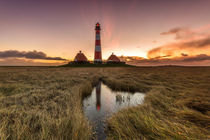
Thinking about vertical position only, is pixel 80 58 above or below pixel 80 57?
below

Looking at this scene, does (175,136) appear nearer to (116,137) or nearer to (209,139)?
(209,139)

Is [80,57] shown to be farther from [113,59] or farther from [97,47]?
[113,59]

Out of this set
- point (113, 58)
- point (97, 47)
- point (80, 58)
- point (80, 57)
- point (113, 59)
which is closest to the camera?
point (97, 47)

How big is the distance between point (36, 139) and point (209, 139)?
4.06 metres

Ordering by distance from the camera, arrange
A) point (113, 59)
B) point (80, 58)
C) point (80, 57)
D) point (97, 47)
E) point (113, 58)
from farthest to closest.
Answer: point (113, 58) → point (113, 59) → point (80, 57) → point (80, 58) → point (97, 47)

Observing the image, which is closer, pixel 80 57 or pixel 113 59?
pixel 80 57

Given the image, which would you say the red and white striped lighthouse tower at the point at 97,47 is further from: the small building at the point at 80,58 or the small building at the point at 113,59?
the small building at the point at 113,59

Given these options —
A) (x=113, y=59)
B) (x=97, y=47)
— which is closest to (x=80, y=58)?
(x=97, y=47)

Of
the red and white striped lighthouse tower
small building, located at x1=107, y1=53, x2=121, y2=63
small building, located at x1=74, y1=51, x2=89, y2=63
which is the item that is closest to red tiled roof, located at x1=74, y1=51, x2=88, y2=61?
small building, located at x1=74, y1=51, x2=89, y2=63

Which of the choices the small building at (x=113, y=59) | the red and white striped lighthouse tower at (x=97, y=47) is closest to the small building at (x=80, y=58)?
the red and white striped lighthouse tower at (x=97, y=47)

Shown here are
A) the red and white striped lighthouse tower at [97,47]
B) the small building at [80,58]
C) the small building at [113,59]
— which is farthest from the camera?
the small building at [113,59]

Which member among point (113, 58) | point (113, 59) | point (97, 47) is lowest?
point (113, 59)

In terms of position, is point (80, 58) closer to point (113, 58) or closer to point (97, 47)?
point (97, 47)

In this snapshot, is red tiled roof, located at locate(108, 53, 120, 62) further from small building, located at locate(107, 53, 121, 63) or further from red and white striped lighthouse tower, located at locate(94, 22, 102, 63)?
red and white striped lighthouse tower, located at locate(94, 22, 102, 63)
